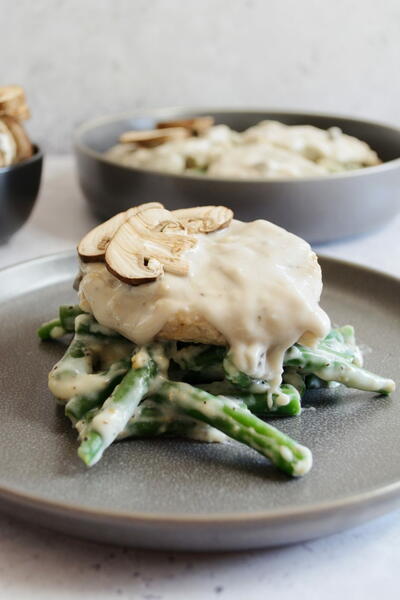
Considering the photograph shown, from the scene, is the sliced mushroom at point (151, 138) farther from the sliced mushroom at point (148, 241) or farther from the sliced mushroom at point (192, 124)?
the sliced mushroom at point (148, 241)

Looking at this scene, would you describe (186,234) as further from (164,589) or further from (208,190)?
(208,190)

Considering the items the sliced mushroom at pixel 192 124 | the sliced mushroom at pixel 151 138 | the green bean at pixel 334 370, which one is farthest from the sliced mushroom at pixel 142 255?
the sliced mushroom at pixel 192 124

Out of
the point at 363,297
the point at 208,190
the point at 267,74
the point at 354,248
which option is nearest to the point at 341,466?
the point at 363,297

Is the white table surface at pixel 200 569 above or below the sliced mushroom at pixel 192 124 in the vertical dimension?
above

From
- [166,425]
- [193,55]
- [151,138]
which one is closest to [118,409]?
[166,425]

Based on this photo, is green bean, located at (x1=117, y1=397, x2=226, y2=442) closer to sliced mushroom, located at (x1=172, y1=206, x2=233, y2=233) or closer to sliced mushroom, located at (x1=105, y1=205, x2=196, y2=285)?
sliced mushroom, located at (x1=105, y1=205, x2=196, y2=285)

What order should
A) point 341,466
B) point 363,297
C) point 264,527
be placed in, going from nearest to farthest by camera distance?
point 264,527
point 341,466
point 363,297

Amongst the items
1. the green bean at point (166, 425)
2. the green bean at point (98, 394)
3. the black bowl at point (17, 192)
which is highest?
the green bean at point (98, 394)
